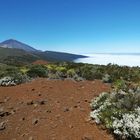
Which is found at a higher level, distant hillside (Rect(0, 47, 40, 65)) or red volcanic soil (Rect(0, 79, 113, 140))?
red volcanic soil (Rect(0, 79, 113, 140))

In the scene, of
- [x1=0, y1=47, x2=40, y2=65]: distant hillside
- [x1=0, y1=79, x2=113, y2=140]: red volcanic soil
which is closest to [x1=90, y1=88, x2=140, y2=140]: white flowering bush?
[x1=0, y1=79, x2=113, y2=140]: red volcanic soil

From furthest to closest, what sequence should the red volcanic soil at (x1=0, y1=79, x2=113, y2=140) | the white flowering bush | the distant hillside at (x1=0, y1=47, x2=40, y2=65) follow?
1. the distant hillside at (x1=0, y1=47, x2=40, y2=65)
2. the red volcanic soil at (x1=0, y1=79, x2=113, y2=140)
3. the white flowering bush

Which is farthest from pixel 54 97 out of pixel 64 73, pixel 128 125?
pixel 64 73

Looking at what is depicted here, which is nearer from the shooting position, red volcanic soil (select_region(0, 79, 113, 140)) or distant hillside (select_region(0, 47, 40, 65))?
red volcanic soil (select_region(0, 79, 113, 140))

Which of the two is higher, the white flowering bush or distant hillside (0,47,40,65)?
the white flowering bush

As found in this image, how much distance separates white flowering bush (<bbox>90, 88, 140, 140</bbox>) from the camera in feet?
30.1

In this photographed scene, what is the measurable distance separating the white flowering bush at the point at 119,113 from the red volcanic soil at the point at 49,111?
0.31 metres

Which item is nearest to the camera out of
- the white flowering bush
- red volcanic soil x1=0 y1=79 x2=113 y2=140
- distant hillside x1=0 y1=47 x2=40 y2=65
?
the white flowering bush

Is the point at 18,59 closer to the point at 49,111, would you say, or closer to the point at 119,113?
the point at 49,111

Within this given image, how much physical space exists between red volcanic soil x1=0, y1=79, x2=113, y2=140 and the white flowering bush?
31 cm

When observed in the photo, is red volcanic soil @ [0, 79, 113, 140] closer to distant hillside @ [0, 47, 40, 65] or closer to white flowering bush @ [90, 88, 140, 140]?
white flowering bush @ [90, 88, 140, 140]

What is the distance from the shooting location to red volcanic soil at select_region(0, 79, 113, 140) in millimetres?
9945

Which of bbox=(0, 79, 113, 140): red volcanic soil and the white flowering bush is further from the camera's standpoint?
bbox=(0, 79, 113, 140): red volcanic soil

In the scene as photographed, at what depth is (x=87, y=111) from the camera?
11367 millimetres
